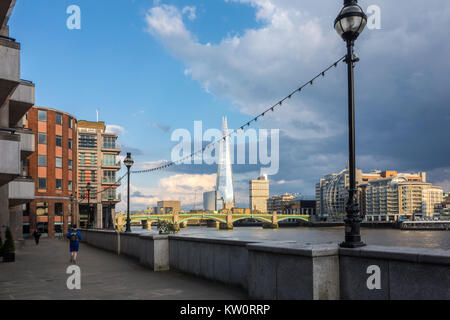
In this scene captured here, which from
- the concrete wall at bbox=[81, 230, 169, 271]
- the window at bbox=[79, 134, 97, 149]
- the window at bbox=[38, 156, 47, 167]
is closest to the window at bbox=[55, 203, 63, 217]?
the window at bbox=[38, 156, 47, 167]

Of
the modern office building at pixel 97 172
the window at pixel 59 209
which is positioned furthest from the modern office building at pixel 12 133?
the modern office building at pixel 97 172

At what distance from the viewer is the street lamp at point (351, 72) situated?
317 inches

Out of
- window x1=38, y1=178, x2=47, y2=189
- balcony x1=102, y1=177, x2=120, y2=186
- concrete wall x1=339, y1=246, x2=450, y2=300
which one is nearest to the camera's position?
concrete wall x1=339, y1=246, x2=450, y2=300

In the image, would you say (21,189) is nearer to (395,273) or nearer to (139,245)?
(139,245)

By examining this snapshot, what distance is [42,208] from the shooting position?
60.7 metres

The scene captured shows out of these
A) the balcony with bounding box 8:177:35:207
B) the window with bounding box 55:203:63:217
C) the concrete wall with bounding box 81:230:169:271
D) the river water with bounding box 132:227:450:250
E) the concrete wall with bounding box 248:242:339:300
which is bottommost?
the river water with bounding box 132:227:450:250

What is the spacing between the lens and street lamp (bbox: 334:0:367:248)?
805 centimetres

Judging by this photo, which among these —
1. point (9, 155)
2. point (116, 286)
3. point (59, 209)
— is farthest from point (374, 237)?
point (116, 286)

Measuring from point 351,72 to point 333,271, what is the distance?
13.0 feet

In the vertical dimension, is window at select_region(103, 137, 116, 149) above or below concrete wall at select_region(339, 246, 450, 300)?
above

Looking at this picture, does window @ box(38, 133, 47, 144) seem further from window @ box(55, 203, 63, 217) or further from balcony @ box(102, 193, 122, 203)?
balcony @ box(102, 193, 122, 203)

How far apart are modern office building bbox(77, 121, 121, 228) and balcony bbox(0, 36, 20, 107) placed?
6841 centimetres

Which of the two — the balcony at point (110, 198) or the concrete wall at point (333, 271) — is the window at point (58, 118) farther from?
the concrete wall at point (333, 271)

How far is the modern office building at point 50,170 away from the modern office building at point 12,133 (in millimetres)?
26036
